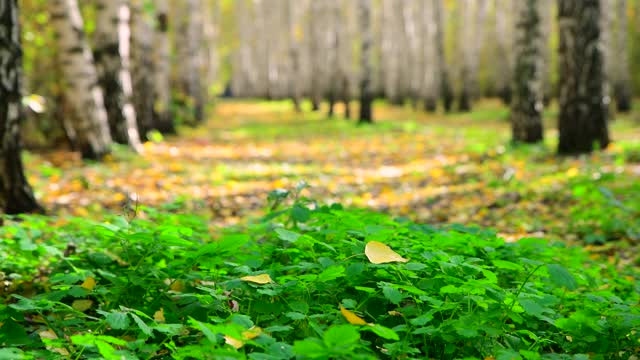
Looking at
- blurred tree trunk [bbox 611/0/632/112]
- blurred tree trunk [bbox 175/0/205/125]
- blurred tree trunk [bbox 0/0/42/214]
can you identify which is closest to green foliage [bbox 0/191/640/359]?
blurred tree trunk [bbox 0/0/42/214]

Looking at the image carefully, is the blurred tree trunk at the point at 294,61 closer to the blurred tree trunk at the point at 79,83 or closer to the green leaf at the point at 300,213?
the blurred tree trunk at the point at 79,83

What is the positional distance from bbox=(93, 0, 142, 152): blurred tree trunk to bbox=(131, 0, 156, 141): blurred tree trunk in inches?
83.6

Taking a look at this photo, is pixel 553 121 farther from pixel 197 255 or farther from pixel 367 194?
pixel 197 255

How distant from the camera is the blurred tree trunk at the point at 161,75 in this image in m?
14.6

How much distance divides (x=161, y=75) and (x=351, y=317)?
1321cm

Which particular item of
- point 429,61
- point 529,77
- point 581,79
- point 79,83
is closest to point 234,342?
point 79,83

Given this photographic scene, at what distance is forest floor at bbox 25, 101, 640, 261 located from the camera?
19.1 ft

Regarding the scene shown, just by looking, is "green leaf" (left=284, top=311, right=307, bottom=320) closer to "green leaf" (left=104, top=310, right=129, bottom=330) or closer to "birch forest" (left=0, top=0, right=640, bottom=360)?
"birch forest" (left=0, top=0, right=640, bottom=360)

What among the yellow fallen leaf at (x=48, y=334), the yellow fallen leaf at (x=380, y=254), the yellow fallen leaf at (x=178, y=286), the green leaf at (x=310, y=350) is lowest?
the yellow fallen leaf at (x=48, y=334)

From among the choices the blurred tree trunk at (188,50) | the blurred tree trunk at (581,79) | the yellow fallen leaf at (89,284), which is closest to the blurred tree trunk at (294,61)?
the blurred tree trunk at (188,50)

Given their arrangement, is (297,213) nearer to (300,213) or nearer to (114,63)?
(300,213)

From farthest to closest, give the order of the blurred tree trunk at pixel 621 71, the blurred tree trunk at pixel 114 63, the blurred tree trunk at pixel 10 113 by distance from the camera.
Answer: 1. the blurred tree trunk at pixel 621 71
2. the blurred tree trunk at pixel 114 63
3. the blurred tree trunk at pixel 10 113

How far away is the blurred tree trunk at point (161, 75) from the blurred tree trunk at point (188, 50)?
2375 mm

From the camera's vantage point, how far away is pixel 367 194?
7.55 m
